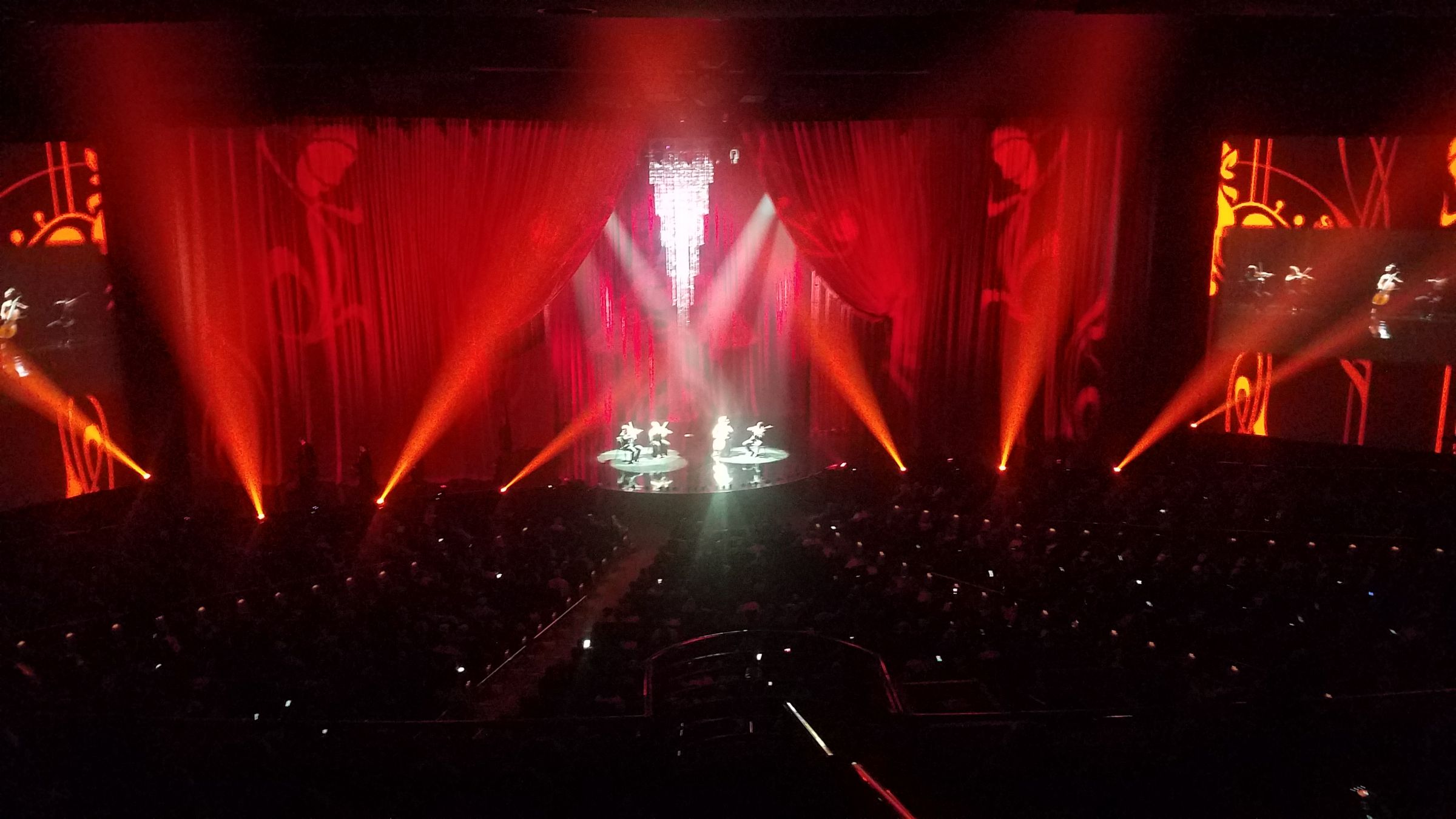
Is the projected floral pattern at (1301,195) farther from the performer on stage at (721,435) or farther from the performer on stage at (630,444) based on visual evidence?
the performer on stage at (630,444)

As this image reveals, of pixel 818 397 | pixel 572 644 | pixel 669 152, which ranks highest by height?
pixel 669 152

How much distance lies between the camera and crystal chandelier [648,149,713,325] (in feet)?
36.4

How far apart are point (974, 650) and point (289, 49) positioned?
777cm

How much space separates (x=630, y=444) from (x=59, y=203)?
6.24 m

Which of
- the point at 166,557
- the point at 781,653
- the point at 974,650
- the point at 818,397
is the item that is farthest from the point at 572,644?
the point at 818,397

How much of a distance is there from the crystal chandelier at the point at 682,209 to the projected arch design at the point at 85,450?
644 centimetres

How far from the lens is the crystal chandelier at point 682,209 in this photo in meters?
11.1

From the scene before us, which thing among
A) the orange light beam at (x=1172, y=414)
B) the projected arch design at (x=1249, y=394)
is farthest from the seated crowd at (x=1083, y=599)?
the projected arch design at (x=1249, y=394)

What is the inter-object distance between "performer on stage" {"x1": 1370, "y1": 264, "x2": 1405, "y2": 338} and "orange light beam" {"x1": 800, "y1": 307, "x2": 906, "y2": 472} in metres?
5.62

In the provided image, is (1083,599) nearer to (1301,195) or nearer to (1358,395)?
(1358,395)

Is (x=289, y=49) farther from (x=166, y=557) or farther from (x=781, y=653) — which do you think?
(x=781, y=653)

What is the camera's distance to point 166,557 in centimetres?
792

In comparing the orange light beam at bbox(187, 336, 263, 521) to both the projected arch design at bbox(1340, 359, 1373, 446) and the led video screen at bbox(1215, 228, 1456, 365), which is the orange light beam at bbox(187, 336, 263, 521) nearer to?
the led video screen at bbox(1215, 228, 1456, 365)

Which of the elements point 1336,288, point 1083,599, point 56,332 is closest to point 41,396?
point 56,332
